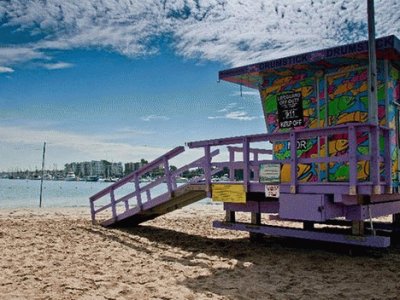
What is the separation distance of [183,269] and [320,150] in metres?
3.98

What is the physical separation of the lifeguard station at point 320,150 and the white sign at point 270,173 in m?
0.02

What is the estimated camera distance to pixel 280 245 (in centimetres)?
945

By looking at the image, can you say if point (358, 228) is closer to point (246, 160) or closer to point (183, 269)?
point (246, 160)

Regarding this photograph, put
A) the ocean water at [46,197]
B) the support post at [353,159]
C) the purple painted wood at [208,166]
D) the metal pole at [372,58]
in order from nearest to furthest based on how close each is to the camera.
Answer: the support post at [353,159] < the metal pole at [372,58] < the purple painted wood at [208,166] < the ocean water at [46,197]

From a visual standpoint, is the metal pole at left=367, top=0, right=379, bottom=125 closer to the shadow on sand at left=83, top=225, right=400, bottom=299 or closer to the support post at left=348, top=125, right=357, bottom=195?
the support post at left=348, top=125, right=357, bottom=195

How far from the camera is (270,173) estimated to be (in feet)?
26.2

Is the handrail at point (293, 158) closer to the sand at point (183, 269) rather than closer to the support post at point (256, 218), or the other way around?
the support post at point (256, 218)

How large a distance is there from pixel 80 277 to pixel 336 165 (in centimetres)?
550

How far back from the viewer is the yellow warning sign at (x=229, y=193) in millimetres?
8516

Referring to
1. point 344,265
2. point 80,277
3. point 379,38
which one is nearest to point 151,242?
point 80,277

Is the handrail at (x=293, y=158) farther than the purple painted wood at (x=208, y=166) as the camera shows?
No

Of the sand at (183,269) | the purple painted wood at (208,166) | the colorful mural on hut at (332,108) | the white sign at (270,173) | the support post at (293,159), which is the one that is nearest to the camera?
the sand at (183,269)

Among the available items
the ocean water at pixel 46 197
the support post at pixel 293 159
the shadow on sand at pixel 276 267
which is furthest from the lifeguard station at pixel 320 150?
the ocean water at pixel 46 197

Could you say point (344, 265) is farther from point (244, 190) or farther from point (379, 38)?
point (379, 38)
